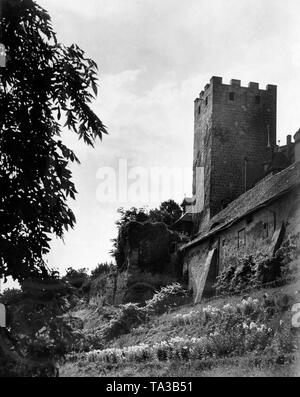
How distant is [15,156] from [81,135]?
1.04 meters

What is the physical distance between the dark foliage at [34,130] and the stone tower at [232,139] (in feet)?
108

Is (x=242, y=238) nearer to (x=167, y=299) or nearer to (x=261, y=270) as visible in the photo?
(x=261, y=270)

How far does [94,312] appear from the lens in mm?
35219

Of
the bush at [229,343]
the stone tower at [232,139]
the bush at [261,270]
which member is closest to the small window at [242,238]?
the bush at [261,270]

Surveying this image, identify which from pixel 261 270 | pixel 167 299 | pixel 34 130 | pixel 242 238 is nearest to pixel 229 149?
pixel 167 299

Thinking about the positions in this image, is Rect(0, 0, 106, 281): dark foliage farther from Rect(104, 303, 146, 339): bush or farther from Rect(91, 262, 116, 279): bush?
Rect(91, 262, 116, 279): bush

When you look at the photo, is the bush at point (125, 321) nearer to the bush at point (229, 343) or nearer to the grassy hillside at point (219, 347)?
the grassy hillside at point (219, 347)

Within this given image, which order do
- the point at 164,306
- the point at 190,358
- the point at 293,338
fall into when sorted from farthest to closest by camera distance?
the point at 164,306
the point at 190,358
the point at 293,338

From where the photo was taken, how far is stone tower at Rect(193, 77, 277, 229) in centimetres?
4266

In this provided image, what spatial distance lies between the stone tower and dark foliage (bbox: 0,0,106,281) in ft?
108

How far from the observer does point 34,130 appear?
9.14 m

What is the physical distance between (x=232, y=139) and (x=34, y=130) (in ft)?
116

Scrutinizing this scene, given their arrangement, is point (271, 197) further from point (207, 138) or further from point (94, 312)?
point (207, 138)
